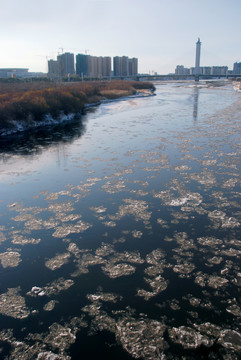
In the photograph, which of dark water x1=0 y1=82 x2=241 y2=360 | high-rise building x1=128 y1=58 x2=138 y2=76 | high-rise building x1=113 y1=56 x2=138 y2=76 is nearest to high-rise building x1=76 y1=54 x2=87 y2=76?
high-rise building x1=113 y1=56 x2=138 y2=76

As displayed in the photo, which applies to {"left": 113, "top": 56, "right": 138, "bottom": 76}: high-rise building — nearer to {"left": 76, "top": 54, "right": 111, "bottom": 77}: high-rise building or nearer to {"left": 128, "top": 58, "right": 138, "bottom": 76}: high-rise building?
{"left": 128, "top": 58, "right": 138, "bottom": 76}: high-rise building

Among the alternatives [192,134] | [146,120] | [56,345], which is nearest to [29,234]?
[56,345]

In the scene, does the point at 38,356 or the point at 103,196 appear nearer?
the point at 38,356

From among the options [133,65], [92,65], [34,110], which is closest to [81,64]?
[92,65]

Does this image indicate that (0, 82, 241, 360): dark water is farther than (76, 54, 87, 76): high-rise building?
No

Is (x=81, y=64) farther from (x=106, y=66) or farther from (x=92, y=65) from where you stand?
(x=106, y=66)

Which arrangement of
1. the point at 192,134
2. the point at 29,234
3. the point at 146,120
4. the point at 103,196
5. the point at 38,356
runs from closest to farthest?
the point at 38,356 < the point at 29,234 < the point at 103,196 < the point at 192,134 < the point at 146,120

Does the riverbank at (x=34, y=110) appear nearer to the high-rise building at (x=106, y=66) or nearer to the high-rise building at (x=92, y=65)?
the high-rise building at (x=92, y=65)

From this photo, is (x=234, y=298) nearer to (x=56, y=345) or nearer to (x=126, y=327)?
(x=126, y=327)
